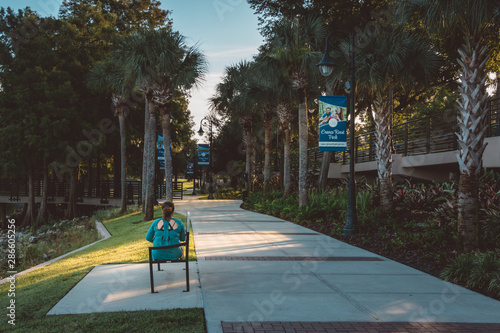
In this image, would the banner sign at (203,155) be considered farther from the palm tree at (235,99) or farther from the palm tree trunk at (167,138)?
the palm tree trunk at (167,138)

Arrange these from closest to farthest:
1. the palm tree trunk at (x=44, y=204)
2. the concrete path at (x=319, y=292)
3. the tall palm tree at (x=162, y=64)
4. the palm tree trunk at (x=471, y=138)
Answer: the concrete path at (x=319, y=292)
the palm tree trunk at (x=471, y=138)
the tall palm tree at (x=162, y=64)
the palm tree trunk at (x=44, y=204)

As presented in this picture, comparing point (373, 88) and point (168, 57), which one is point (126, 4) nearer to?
point (168, 57)

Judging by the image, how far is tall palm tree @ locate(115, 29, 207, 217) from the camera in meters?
19.0

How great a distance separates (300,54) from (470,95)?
10.8 m

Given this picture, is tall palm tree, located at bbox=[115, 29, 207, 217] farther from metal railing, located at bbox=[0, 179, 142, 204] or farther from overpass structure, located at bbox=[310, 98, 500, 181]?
metal railing, located at bbox=[0, 179, 142, 204]

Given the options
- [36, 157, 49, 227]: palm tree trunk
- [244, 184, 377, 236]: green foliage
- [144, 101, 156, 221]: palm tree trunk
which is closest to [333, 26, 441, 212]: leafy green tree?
[244, 184, 377, 236]: green foliage

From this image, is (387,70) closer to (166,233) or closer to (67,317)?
(166,233)

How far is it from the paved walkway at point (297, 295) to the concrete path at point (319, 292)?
0.04ft

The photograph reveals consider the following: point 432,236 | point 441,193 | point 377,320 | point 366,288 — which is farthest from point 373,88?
point 377,320

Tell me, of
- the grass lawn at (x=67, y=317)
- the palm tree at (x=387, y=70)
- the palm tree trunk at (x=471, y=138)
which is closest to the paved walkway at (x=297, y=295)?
the grass lawn at (x=67, y=317)

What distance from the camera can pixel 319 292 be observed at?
6.75 meters

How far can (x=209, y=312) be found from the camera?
5586 mm

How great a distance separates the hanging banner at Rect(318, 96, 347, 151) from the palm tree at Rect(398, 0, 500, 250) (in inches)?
213

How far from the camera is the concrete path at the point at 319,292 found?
546 centimetres
